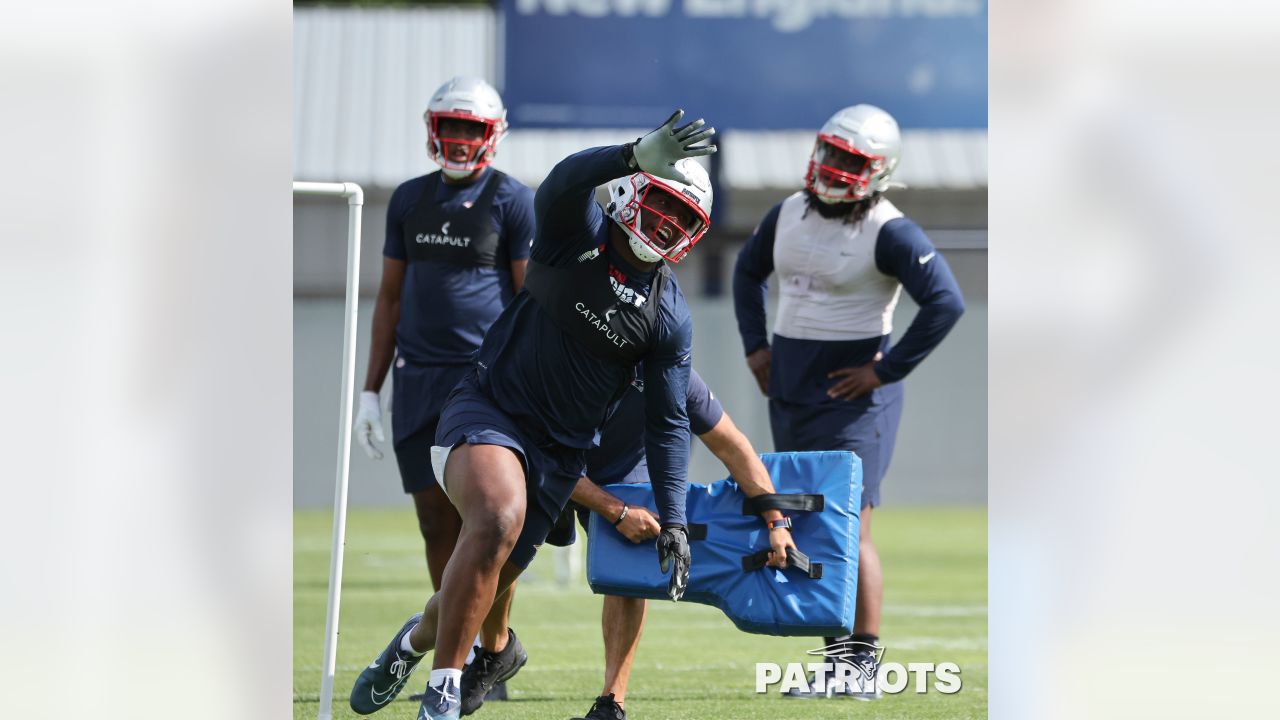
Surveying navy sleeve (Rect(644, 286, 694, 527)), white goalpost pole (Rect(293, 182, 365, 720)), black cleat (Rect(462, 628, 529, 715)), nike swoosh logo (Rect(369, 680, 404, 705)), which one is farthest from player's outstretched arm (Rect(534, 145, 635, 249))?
black cleat (Rect(462, 628, 529, 715))

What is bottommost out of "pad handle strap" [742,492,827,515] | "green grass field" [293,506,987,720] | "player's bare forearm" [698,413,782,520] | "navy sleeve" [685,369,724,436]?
"green grass field" [293,506,987,720]

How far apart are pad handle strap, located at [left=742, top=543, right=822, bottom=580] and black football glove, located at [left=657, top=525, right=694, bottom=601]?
456 millimetres

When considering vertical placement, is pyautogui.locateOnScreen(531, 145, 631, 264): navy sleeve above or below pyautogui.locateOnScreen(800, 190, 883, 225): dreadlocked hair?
below

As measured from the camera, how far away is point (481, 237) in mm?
5340

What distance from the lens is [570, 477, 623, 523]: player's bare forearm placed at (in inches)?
178

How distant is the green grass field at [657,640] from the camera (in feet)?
16.5

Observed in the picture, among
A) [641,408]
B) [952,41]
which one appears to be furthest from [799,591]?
→ [952,41]

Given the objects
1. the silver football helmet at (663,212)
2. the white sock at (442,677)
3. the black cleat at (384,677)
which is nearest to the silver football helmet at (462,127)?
the silver football helmet at (663,212)

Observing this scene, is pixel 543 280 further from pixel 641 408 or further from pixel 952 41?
pixel 952 41

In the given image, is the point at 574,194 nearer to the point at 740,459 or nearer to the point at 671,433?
the point at 671,433

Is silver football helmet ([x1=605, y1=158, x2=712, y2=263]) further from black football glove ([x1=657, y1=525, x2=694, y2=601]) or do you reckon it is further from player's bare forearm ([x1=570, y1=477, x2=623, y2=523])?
player's bare forearm ([x1=570, y1=477, x2=623, y2=523])
